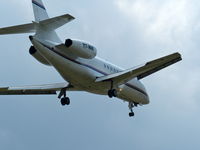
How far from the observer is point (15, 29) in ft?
156

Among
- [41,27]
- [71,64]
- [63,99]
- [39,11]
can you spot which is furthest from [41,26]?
[63,99]

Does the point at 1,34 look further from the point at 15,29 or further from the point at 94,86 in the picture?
the point at 94,86

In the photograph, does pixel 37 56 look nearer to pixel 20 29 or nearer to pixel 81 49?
pixel 20 29

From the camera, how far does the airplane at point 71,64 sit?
48062 millimetres

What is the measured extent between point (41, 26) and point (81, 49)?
3.23m

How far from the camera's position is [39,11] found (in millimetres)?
49344

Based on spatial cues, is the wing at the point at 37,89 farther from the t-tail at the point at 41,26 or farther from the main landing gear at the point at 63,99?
the t-tail at the point at 41,26

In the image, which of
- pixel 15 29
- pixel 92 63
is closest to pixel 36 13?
pixel 15 29

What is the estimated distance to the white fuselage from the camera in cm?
4841

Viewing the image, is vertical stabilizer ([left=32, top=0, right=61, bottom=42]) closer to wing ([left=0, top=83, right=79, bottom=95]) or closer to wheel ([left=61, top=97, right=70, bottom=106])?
wing ([left=0, top=83, right=79, bottom=95])

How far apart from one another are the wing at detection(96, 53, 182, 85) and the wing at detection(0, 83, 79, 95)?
136 inches

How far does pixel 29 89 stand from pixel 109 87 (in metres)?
6.84

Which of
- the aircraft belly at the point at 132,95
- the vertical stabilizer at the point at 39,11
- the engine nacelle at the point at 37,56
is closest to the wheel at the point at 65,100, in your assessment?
the engine nacelle at the point at 37,56

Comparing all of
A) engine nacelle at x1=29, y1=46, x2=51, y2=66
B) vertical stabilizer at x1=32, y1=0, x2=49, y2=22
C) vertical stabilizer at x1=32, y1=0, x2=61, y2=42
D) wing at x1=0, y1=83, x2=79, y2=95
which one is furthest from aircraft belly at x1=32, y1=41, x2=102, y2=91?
vertical stabilizer at x1=32, y1=0, x2=49, y2=22
